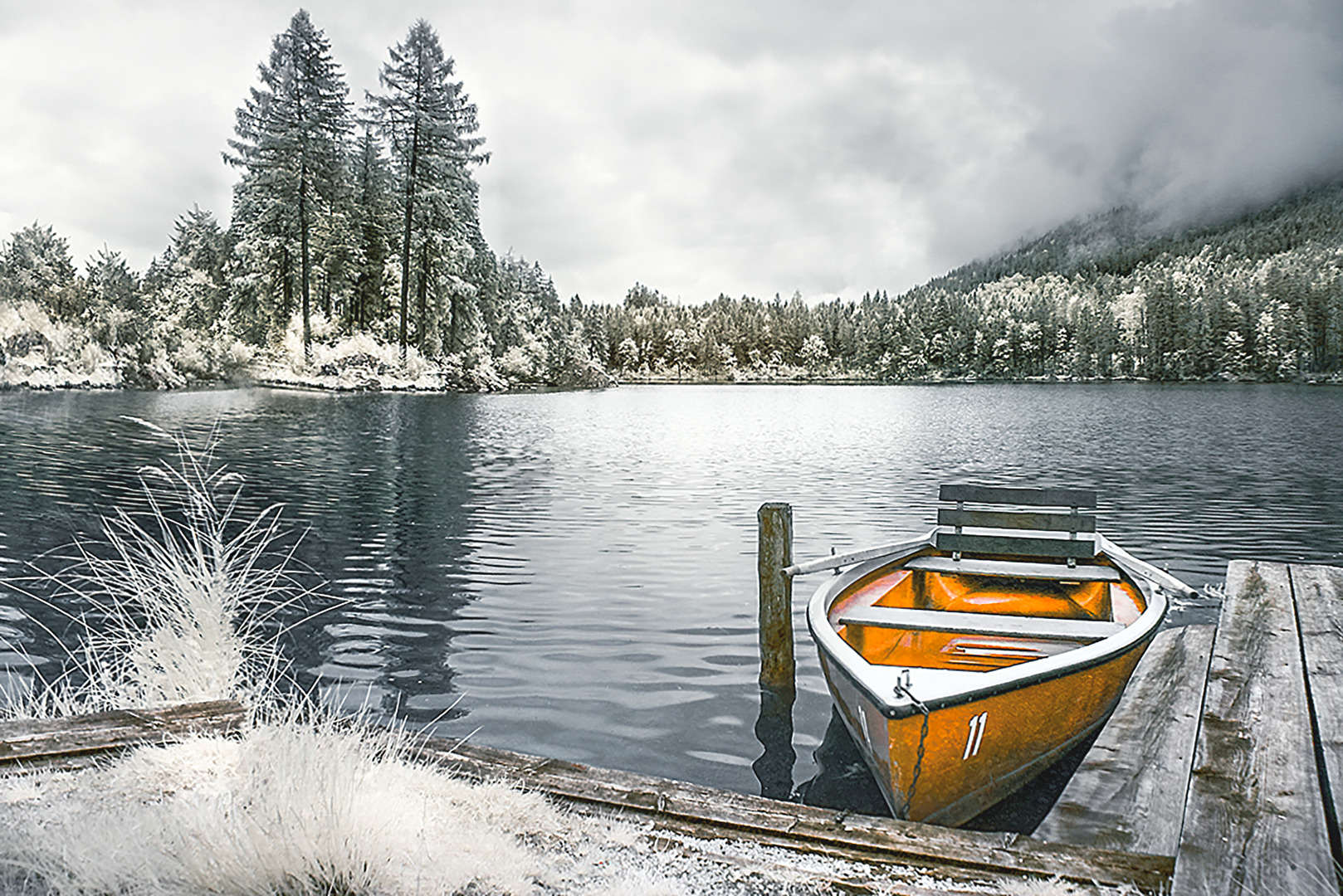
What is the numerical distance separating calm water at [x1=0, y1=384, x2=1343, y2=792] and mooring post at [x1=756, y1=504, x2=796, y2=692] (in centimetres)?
27

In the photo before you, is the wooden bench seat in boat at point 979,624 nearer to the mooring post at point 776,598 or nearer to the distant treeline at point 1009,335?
the mooring post at point 776,598

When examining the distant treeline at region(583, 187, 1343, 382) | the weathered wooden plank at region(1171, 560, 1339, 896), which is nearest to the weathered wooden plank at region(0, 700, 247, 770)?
the weathered wooden plank at region(1171, 560, 1339, 896)

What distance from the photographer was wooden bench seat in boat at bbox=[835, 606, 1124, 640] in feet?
19.2

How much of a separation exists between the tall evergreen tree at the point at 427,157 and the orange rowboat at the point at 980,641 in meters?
39.7

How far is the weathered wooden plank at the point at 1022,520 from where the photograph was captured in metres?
7.32

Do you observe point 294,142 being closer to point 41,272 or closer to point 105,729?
point 41,272

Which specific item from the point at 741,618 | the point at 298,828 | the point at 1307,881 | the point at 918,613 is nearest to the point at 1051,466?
the point at 741,618

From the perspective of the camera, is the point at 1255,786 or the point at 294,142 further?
the point at 294,142

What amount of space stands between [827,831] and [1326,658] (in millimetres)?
4375

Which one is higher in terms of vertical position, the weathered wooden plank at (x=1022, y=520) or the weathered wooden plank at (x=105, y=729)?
the weathered wooden plank at (x=1022, y=520)

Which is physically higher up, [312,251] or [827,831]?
[312,251]

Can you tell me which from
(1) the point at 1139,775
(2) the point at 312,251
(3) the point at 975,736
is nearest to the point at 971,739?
(3) the point at 975,736

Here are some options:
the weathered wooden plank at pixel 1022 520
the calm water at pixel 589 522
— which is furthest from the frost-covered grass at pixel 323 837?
the weathered wooden plank at pixel 1022 520

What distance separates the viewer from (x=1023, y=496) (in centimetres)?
751
